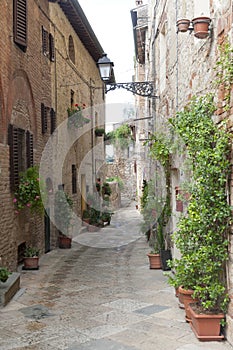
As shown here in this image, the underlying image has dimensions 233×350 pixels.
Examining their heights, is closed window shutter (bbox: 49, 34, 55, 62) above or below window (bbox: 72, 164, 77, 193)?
above

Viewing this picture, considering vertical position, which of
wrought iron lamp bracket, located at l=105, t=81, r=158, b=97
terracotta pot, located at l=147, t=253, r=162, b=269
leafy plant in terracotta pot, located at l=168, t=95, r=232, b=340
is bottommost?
terracotta pot, located at l=147, t=253, r=162, b=269

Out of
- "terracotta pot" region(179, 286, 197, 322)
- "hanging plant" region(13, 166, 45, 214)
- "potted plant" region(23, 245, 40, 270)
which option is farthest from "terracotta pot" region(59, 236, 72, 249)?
"terracotta pot" region(179, 286, 197, 322)

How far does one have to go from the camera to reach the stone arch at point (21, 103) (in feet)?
31.2

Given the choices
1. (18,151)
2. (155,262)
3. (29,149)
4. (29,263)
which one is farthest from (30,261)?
(155,262)

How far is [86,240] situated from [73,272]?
216 inches

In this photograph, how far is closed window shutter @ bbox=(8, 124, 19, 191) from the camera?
30.4ft

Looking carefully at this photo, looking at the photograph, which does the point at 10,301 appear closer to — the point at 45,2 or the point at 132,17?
the point at 45,2

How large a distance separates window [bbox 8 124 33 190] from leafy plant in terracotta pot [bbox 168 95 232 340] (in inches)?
189

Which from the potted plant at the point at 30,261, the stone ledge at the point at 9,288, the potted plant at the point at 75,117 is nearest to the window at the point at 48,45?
the potted plant at the point at 75,117

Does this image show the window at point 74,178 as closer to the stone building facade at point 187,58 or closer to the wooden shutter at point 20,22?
Result: the stone building facade at point 187,58

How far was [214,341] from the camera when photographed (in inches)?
201

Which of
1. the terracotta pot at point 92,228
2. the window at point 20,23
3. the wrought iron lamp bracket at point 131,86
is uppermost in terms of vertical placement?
the window at point 20,23

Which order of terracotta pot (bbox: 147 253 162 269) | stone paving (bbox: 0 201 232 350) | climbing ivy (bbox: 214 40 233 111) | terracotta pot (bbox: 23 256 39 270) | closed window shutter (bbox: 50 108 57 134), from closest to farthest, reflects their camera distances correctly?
climbing ivy (bbox: 214 40 233 111) → stone paving (bbox: 0 201 232 350) → terracotta pot (bbox: 147 253 162 269) → terracotta pot (bbox: 23 256 39 270) → closed window shutter (bbox: 50 108 57 134)

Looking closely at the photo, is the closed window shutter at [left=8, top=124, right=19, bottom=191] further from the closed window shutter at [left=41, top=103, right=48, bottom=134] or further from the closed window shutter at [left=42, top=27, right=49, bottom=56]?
the closed window shutter at [left=42, top=27, right=49, bottom=56]
